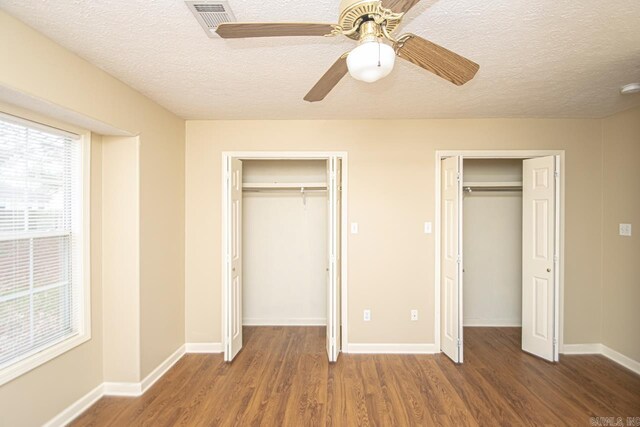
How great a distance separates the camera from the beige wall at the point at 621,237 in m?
2.82

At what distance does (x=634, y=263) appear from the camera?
9.32ft

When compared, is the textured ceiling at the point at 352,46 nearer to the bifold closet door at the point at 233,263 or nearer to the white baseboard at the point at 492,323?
the bifold closet door at the point at 233,263

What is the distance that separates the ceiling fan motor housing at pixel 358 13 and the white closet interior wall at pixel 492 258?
3261mm

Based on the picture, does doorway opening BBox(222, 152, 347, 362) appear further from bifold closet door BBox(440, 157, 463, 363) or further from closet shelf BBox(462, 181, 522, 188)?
closet shelf BBox(462, 181, 522, 188)

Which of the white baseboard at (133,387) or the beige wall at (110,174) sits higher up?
the beige wall at (110,174)

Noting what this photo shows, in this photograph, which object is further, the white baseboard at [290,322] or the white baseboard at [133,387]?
the white baseboard at [290,322]

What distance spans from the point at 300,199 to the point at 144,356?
2379 mm

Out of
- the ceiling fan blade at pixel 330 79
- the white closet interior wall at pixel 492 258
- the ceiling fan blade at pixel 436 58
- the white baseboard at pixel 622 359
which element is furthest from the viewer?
the white closet interior wall at pixel 492 258

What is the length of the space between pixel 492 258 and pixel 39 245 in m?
4.61

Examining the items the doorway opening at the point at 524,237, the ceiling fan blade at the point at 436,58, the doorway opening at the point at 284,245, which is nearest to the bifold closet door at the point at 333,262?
the doorway opening at the point at 284,245

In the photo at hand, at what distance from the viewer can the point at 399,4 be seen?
3.29ft

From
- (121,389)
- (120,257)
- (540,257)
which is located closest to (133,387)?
(121,389)

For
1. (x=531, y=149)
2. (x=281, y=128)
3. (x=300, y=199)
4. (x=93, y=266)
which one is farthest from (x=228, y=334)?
(x=531, y=149)

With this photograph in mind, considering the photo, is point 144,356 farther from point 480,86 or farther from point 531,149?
point 531,149
